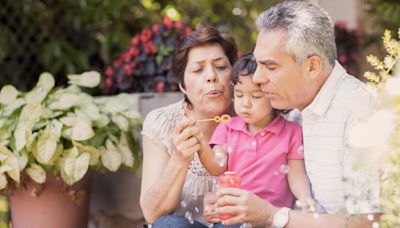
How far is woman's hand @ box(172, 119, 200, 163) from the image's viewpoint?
8.24 ft

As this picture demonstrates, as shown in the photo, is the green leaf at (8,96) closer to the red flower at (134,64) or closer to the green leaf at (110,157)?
the green leaf at (110,157)

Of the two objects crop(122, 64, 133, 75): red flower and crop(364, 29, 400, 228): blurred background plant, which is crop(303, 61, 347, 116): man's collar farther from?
crop(122, 64, 133, 75): red flower

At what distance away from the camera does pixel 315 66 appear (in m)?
2.43

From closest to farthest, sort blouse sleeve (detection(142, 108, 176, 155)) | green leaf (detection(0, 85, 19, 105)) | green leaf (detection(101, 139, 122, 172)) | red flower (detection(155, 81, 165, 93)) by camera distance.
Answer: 1. blouse sleeve (detection(142, 108, 176, 155))
2. green leaf (detection(101, 139, 122, 172))
3. green leaf (detection(0, 85, 19, 105))
4. red flower (detection(155, 81, 165, 93))

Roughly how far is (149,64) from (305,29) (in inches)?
70.6

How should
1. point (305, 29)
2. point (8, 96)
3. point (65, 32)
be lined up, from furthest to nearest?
point (65, 32)
point (8, 96)
point (305, 29)

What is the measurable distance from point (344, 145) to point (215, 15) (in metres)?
3.28

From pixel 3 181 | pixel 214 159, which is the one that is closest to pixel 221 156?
pixel 214 159

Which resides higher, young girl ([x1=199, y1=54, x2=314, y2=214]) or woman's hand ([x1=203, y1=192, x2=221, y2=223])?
young girl ([x1=199, y1=54, x2=314, y2=214])

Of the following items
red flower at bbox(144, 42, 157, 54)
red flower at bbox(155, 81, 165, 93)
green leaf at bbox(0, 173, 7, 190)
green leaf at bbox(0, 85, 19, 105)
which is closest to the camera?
green leaf at bbox(0, 173, 7, 190)

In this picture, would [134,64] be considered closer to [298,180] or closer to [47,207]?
[47,207]

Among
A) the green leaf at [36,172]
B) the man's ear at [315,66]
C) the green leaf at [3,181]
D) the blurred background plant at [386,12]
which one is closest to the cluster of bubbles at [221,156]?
→ the man's ear at [315,66]

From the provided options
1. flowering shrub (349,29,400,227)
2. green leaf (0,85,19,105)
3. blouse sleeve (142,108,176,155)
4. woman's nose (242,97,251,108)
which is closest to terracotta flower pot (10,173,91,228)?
green leaf (0,85,19,105)

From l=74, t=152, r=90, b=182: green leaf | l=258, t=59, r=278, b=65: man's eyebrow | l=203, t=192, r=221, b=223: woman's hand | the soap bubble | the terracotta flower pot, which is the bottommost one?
the terracotta flower pot
